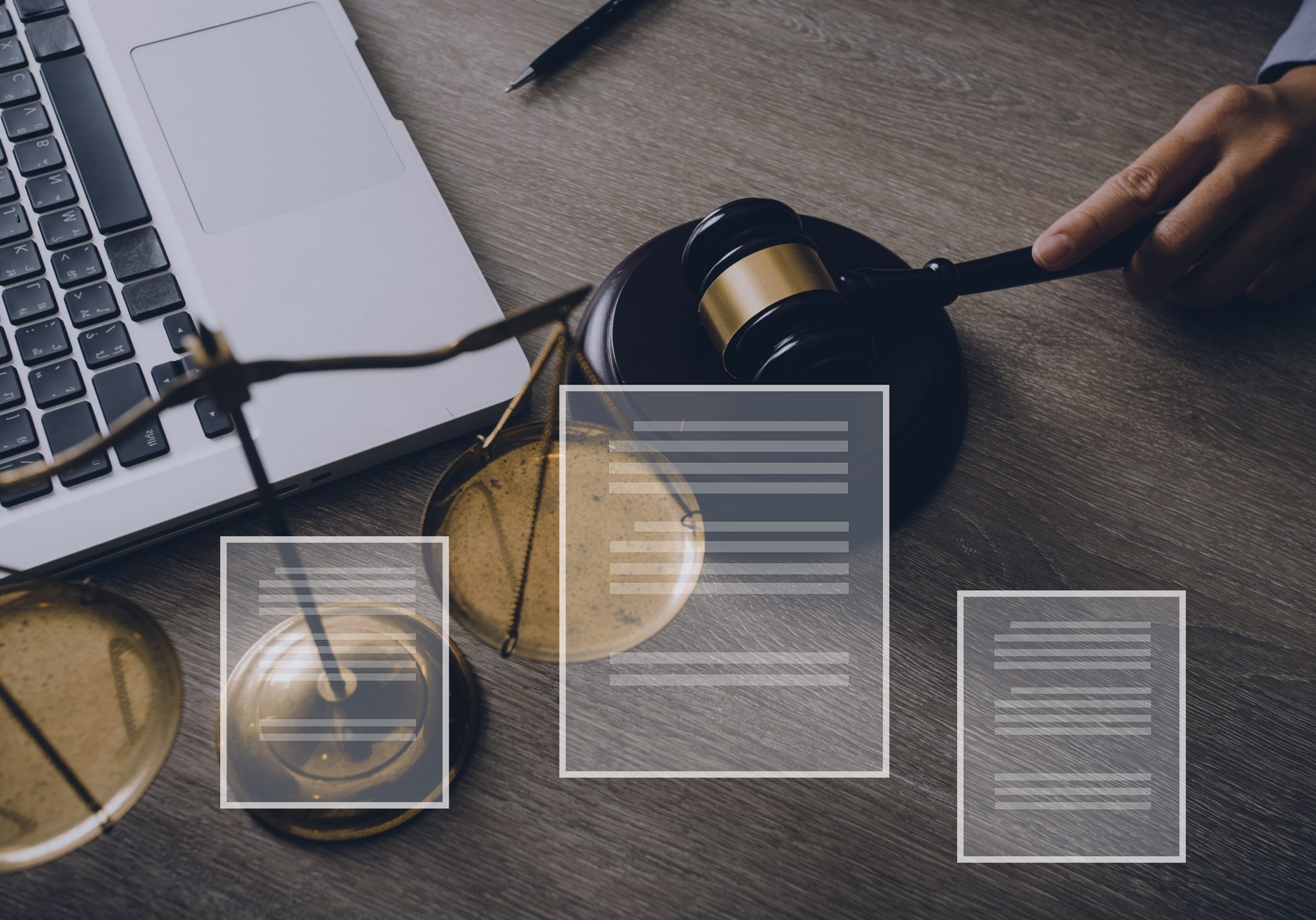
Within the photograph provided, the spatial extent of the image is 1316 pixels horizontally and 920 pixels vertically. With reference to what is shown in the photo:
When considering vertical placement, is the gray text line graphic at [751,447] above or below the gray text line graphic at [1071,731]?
above

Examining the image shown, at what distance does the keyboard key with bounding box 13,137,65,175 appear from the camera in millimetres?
515

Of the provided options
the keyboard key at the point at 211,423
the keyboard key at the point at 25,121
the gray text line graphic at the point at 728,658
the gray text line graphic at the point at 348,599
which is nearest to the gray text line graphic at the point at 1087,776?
the gray text line graphic at the point at 728,658

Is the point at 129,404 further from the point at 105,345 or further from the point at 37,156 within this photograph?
the point at 37,156

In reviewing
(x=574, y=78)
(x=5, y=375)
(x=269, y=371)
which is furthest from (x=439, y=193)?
(x=269, y=371)

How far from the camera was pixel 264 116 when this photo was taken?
0.54 m

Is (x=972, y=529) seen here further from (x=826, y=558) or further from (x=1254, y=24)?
(x=1254, y=24)

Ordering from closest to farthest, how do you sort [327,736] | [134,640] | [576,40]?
[134,640] → [327,736] → [576,40]

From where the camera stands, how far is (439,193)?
55 cm

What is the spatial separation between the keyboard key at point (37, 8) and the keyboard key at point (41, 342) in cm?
23

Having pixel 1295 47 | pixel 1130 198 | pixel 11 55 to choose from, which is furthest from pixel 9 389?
pixel 1295 47

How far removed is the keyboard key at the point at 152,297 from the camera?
478mm

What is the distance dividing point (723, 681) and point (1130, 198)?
0.38 meters

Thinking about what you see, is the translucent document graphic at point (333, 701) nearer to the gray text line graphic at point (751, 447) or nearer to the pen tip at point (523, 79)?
the gray text line graphic at point (751, 447)

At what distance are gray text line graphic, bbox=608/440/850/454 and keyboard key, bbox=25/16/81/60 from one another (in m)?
0.45
